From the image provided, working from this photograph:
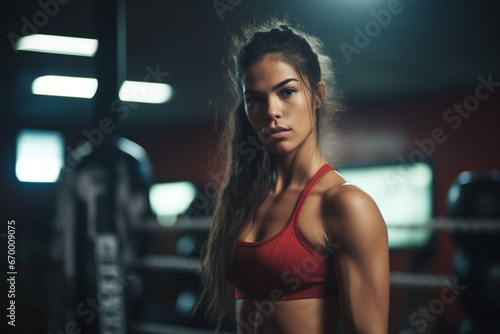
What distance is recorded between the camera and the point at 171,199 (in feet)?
20.7

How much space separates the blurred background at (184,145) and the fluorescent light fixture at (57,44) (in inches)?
0.9

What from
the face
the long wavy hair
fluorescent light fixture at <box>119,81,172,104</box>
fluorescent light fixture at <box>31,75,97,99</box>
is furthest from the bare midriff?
fluorescent light fixture at <box>31,75,97,99</box>

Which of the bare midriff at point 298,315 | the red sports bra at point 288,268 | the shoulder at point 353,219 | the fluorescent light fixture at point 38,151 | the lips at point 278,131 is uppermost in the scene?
the fluorescent light fixture at point 38,151

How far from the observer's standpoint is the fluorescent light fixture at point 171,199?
6.14m

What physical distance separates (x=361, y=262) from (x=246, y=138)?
1.25 feet

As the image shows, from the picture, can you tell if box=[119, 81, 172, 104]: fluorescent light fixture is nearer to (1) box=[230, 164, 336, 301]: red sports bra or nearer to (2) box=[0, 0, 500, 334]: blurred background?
(2) box=[0, 0, 500, 334]: blurred background

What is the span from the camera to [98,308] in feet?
5.92

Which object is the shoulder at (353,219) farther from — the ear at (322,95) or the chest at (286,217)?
the ear at (322,95)

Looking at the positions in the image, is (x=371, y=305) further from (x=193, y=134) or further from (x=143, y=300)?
(x=193, y=134)

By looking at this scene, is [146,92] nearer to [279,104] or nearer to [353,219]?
[279,104]

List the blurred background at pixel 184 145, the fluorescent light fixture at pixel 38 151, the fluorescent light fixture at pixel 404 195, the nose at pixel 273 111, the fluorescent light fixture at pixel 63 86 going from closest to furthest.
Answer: the nose at pixel 273 111 < the blurred background at pixel 184 145 < the fluorescent light fixture at pixel 63 86 < the fluorescent light fixture at pixel 404 195 < the fluorescent light fixture at pixel 38 151

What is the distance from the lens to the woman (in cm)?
78

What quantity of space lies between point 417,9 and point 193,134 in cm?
383

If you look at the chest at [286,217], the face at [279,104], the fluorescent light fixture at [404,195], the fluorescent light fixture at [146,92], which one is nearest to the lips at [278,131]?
the face at [279,104]
